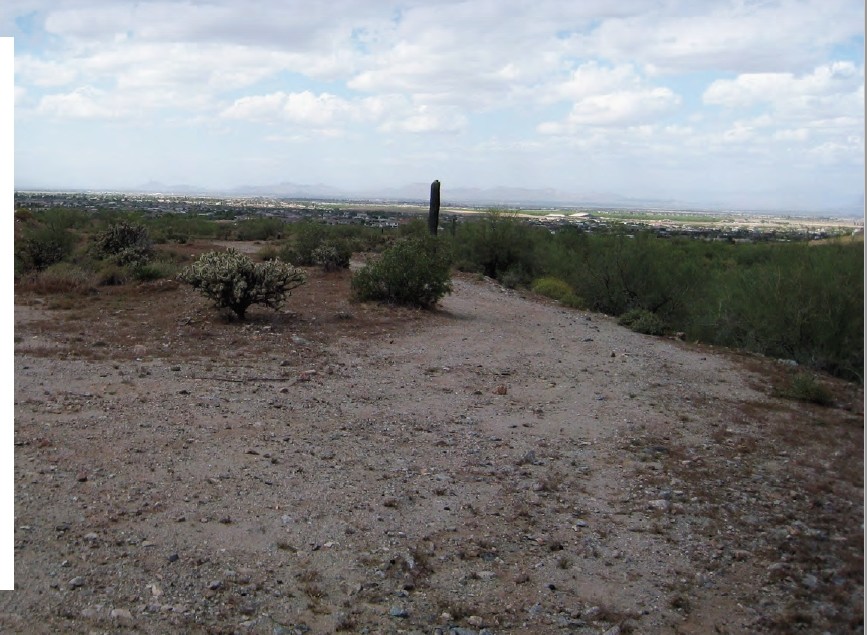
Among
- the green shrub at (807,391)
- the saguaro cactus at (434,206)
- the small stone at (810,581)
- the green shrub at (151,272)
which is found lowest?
the green shrub at (151,272)

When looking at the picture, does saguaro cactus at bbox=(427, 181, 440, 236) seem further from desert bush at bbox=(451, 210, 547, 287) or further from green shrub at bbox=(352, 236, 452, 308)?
green shrub at bbox=(352, 236, 452, 308)

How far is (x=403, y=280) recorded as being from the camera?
16.6 m

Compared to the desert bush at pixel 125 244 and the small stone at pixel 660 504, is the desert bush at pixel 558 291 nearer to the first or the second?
the desert bush at pixel 125 244

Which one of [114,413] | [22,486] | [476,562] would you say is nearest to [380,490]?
[476,562]

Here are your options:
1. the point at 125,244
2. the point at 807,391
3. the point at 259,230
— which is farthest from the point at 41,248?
the point at 807,391

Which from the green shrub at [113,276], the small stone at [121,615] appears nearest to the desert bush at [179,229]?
the green shrub at [113,276]

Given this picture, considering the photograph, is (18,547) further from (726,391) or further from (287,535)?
(726,391)

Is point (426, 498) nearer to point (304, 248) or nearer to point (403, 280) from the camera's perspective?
point (403, 280)

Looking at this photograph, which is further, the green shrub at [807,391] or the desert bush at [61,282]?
the desert bush at [61,282]

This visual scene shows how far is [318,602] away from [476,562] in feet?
3.46

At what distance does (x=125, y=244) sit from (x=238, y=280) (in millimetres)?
11602

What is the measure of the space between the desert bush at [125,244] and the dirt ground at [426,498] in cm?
1141

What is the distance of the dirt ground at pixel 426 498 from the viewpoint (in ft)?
8.47

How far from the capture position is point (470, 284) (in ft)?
76.4
